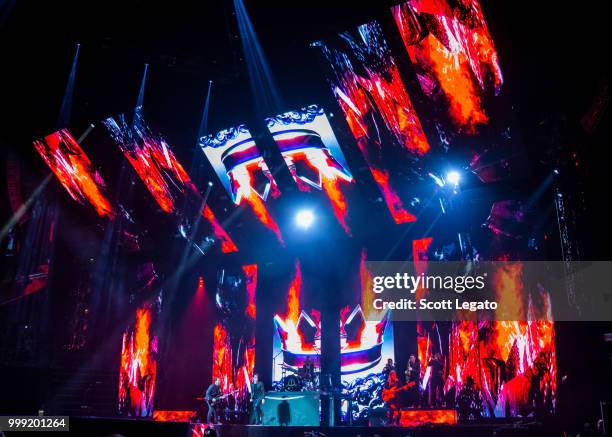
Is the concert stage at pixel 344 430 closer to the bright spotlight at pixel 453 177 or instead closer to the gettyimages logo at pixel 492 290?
the gettyimages logo at pixel 492 290

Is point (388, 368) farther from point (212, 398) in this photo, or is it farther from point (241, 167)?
point (241, 167)


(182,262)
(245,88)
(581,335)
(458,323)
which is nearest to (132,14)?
(245,88)

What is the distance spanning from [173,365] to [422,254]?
7.28 m

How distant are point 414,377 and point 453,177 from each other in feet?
13.9

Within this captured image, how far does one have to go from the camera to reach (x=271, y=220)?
476 inches

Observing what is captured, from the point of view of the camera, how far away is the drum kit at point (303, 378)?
10688 mm

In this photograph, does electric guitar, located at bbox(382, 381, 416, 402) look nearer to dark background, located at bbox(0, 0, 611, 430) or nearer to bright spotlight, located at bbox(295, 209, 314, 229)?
dark background, located at bbox(0, 0, 611, 430)

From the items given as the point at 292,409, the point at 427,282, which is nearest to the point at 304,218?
the point at 427,282

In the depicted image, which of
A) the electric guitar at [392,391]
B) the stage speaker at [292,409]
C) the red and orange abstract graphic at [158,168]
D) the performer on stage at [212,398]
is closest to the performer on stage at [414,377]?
the electric guitar at [392,391]

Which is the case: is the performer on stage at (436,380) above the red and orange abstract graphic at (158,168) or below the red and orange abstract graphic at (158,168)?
below

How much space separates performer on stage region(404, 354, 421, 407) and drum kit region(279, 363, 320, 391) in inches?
78.8

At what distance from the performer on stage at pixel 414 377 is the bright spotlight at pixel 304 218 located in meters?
3.77

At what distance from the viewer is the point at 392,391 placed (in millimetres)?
10508

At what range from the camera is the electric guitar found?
10391 mm
